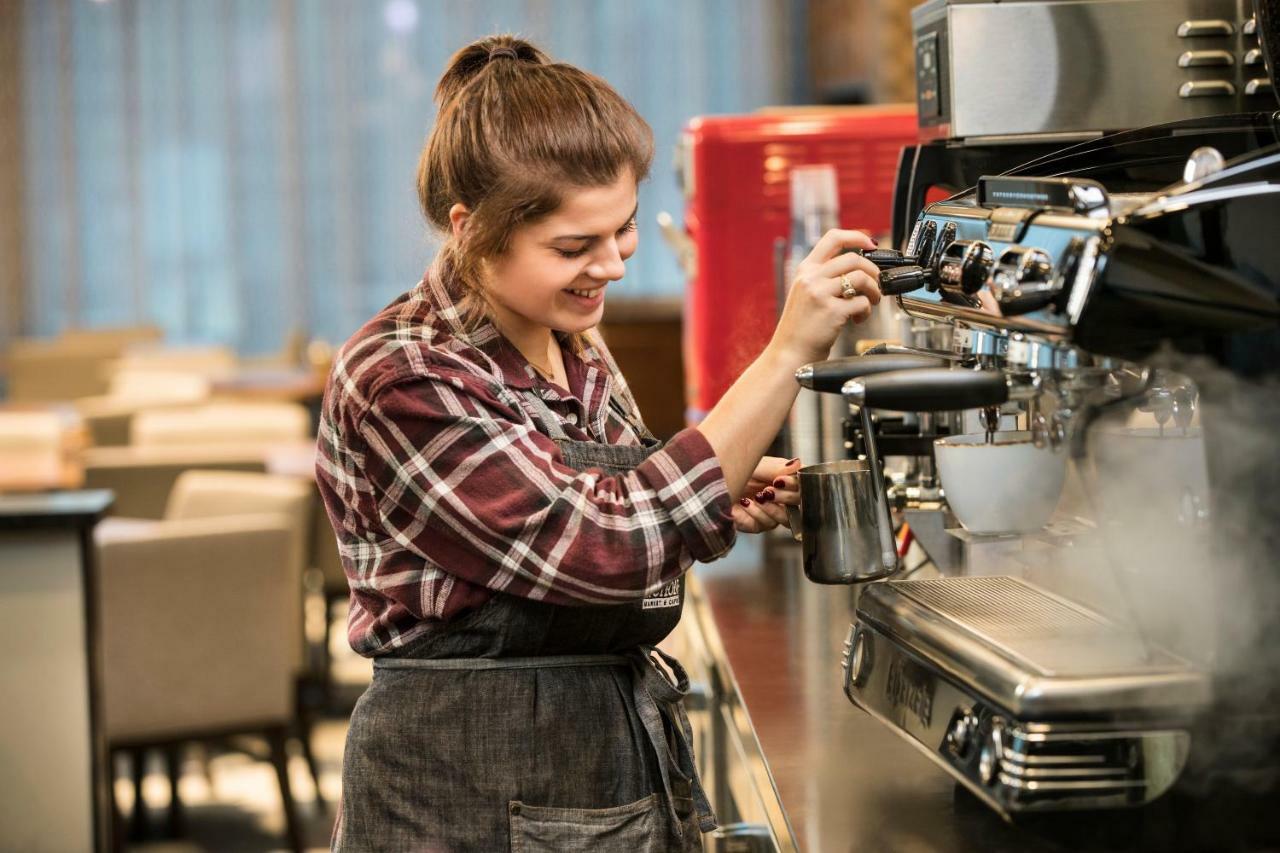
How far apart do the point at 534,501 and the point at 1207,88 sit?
76cm

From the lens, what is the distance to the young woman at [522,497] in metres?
1.07

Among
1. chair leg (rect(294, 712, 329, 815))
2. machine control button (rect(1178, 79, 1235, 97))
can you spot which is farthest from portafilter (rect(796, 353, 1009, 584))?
chair leg (rect(294, 712, 329, 815))

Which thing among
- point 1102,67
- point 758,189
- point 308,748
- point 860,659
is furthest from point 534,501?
point 308,748

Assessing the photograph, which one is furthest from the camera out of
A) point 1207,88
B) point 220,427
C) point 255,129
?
point 255,129

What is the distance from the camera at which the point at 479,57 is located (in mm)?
1227

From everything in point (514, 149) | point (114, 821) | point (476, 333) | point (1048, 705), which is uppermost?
point (514, 149)

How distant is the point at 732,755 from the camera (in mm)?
1827

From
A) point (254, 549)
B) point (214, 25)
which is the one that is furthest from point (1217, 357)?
Answer: point (214, 25)

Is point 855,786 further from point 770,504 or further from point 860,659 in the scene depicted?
point 770,504

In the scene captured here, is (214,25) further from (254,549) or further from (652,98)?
(254,549)

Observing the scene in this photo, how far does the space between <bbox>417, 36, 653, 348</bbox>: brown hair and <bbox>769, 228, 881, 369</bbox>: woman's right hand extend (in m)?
0.16

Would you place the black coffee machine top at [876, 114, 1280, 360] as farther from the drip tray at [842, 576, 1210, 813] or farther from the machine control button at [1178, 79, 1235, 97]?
the machine control button at [1178, 79, 1235, 97]

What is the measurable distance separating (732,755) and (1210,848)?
0.97 metres

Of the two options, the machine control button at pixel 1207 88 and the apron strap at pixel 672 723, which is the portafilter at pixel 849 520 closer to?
the apron strap at pixel 672 723
